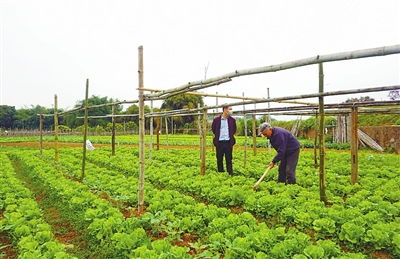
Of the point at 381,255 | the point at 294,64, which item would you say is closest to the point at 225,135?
the point at 294,64

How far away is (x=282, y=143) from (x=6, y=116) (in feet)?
257

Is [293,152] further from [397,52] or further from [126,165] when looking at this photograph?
[126,165]

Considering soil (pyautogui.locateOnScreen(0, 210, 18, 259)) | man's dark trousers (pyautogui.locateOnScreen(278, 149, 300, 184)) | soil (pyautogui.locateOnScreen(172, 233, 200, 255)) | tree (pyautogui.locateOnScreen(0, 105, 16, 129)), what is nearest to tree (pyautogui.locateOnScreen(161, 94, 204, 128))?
tree (pyautogui.locateOnScreen(0, 105, 16, 129))

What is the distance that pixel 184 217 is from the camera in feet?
17.8

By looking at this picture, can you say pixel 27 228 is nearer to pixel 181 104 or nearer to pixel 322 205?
pixel 322 205

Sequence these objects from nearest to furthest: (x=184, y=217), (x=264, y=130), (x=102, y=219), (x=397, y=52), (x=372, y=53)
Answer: (x=397, y=52) → (x=372, y=53) → (x=102, y=219) → (x=184, y=217) → (x=264, y=130)

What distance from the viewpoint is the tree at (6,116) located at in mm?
70519

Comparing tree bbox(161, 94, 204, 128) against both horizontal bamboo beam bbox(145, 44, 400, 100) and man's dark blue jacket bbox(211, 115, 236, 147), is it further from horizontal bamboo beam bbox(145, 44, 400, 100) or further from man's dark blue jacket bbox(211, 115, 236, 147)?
horizontal bamboo beam bbox(145, 44, 400, 100)

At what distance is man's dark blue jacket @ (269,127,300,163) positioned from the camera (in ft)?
23.6

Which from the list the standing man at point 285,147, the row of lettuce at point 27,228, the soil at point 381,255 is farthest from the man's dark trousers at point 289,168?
the row of lettuce at point 27,228

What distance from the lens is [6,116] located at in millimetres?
71188

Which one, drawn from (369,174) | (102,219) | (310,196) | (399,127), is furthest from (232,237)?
(399,127)

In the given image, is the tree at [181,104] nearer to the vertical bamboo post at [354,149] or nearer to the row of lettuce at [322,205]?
the row of lettuce at [322,205]

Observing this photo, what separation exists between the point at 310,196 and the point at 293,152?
1.36 meters
